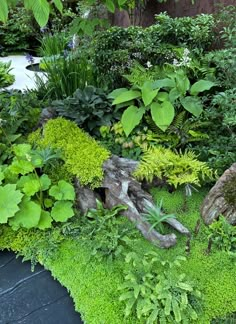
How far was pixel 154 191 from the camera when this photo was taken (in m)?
2.86

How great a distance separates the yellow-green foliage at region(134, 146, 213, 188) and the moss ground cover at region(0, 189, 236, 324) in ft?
0.83

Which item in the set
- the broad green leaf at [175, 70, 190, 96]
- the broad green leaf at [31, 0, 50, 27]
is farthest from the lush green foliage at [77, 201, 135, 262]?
the broad green leaf at [31, 0, 50, 27]

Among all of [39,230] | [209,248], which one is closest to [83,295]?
[39,230]

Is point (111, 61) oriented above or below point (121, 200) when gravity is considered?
above

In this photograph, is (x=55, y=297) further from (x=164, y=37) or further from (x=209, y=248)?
(x=164, y=37)

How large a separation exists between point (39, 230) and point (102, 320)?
82 centimetres

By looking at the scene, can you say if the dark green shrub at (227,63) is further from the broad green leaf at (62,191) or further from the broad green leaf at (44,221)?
the broad green leaf at (44,221)

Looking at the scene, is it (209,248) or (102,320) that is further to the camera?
(209,248)

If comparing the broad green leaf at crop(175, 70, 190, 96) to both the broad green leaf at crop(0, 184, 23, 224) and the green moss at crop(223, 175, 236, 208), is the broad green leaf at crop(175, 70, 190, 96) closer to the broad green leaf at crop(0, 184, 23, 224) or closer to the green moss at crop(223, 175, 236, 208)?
the green moss at crop(223, 175, 236, 208)

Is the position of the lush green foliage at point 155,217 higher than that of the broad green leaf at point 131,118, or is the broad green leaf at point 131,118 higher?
the broad green leaf at point 131,118

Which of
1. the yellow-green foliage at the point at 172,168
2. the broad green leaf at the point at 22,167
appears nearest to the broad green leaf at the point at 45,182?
the broad green leaf at the point at 22,167

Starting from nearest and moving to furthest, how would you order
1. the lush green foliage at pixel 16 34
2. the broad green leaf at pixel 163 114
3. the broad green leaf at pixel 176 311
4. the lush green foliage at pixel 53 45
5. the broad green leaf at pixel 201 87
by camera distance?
the broad green leaf at pixel 176 311, the broad green leaf at pixel 163 114, the broad green leaf at pixel 201 87, the lush green foliage at pixel 53 45, the lush green foliage at pixel 16 34

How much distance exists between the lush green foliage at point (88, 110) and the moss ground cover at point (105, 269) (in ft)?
3.78

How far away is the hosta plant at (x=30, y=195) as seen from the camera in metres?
2.38
